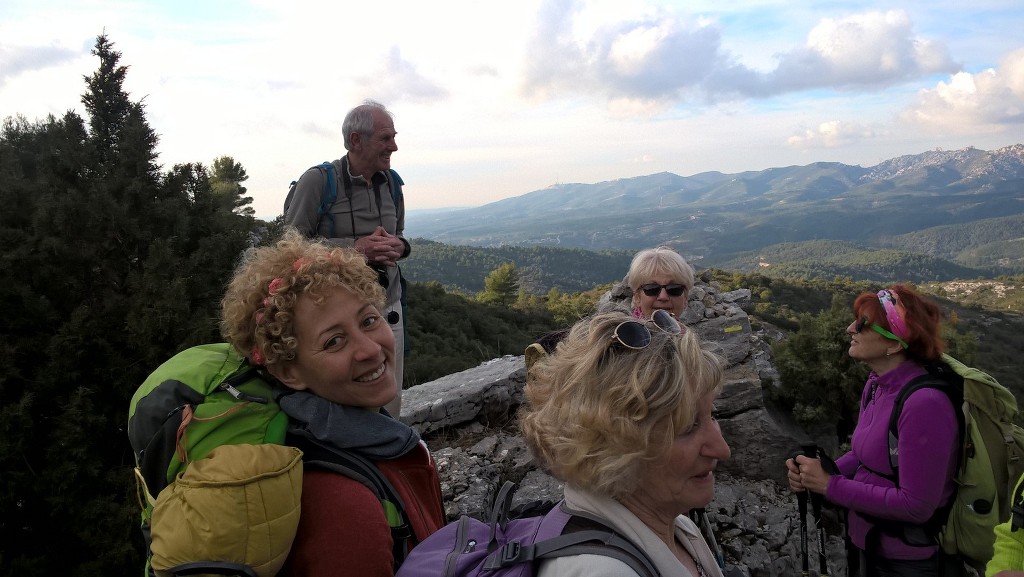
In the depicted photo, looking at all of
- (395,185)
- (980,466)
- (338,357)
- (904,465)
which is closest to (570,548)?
(338,357)

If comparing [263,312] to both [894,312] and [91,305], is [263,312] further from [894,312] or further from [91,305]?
[894,312]

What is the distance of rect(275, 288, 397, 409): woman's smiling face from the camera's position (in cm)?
164

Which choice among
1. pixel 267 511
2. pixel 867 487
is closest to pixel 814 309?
pixel 867 487

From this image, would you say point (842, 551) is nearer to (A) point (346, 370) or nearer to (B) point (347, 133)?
(A) point (346, 370)

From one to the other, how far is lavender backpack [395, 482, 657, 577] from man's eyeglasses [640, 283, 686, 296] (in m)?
2.44

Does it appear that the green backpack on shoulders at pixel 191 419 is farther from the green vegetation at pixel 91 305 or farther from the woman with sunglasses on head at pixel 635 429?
the green vegetation at pixel 91 305

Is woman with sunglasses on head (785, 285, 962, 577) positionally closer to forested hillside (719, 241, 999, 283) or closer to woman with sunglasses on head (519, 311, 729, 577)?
woman with sunglasses on head (519, 311, 729, 577)

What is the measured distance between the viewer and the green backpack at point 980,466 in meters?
2.57

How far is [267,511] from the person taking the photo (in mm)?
1227

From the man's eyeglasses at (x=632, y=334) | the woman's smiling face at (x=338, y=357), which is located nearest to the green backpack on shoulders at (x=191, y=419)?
the woman's smiling face at (x=338, y=357)

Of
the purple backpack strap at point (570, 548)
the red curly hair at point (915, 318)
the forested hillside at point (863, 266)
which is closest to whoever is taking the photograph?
the purple backpack strap at point (570, 548)

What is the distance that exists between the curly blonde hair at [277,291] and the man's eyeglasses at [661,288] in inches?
90.7

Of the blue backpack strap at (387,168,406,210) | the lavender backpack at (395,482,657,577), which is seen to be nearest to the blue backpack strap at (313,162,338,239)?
the blue backpack strap at (387,168,406,210)

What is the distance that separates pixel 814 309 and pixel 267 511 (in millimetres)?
46335
